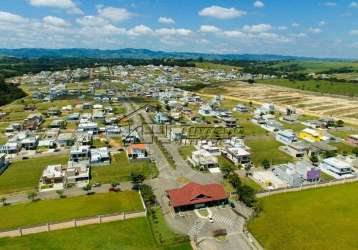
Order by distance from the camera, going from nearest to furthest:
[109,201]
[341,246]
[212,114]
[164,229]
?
[341,246]
[164,229]
[109,201]
[212,114]

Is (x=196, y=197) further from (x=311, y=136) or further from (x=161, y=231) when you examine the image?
(x=311, y=136)

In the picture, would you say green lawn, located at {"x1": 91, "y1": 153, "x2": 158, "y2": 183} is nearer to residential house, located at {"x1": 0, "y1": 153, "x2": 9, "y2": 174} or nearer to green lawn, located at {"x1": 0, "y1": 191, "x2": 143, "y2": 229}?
green lawn, located at {"x1": 0, "y1": 191, "x2": 143, "y2": 229}

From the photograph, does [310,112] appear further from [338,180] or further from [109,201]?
[109,201]

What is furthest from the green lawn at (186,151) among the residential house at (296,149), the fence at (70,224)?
the fence at (70,224)

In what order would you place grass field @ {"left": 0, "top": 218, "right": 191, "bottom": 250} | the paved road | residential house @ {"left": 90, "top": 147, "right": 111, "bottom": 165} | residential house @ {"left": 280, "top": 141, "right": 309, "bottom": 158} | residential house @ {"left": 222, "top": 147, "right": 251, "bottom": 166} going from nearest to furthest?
grass field @ {"left": 0, "top": 218, "right": 191, "bottom": 250} → the paved road → residential house @ {"left": 90, "top": 147, "right": 111, "bottom": 165} → residential house @ {"left": 222, "top": 147, "right": 251, "bottom": 166} → residential house @ {"left": 280, "top": 141, "right": 309, "bottom": 158}

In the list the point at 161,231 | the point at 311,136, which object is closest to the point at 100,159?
the point at 161,231

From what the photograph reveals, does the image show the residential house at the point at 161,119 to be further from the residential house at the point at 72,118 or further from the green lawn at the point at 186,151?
the residential house at the point at 72,118

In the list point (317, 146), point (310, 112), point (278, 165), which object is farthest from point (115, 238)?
point (310, 112)

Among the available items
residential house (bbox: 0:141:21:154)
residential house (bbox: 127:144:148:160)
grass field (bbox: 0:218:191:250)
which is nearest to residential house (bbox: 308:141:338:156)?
residential house (bbox: 127:144:148:160)
